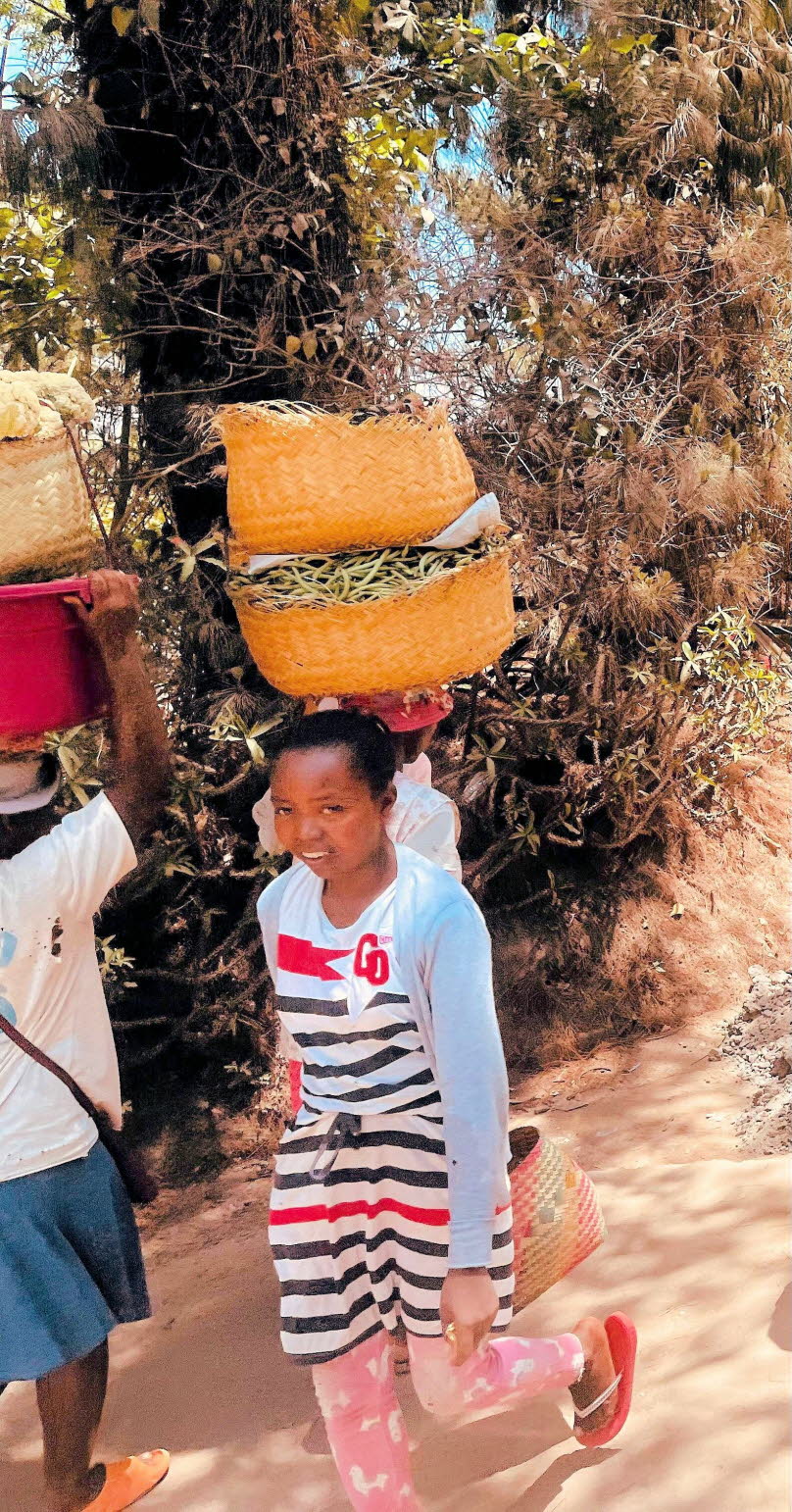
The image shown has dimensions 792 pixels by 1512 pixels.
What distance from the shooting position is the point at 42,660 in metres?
2.21

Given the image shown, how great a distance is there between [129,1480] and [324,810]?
1.70 meters

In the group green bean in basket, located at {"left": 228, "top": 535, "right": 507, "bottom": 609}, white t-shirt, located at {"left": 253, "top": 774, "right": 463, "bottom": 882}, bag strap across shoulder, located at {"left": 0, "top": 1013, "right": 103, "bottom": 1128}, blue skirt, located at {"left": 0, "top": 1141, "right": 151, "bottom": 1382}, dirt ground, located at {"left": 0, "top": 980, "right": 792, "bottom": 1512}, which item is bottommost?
dirt ground, located at {"left": 0, "top": 980, "right": 792, "bottom": 1512}

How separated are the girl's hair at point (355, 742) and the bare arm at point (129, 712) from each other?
327mm

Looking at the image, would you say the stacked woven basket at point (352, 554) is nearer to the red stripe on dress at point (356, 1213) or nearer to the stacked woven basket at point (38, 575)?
the stacked woven basket at point (38, 575)

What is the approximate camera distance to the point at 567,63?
480 cm

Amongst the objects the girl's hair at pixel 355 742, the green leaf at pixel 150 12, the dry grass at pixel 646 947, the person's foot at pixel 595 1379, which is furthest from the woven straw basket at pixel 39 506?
the dry grass at pixel 646 947

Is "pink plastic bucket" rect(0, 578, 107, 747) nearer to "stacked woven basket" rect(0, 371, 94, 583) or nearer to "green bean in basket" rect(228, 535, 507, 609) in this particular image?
"stacked woven basket" rect(0, 371, 94, 583)

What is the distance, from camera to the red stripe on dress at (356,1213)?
2.11 metres

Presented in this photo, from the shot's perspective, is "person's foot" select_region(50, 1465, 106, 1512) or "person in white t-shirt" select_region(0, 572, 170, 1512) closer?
"person in white t-shirt" select_region(0, 572, 170, 1512)

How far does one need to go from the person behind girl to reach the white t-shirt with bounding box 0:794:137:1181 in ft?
1.22

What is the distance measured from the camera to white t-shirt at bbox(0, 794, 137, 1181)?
2.27m

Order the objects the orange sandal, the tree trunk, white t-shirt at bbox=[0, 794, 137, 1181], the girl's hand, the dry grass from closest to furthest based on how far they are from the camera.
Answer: the girl's hand < white t-shirt at bbox=[0, 794, 137, 1181] < the orange sandal < the tree trunk < the dry grass

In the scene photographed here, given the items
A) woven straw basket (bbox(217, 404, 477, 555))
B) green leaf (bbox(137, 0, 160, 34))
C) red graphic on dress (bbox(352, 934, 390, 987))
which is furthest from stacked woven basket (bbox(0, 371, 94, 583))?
green leaf (bbox(137, 0, 160, 34))

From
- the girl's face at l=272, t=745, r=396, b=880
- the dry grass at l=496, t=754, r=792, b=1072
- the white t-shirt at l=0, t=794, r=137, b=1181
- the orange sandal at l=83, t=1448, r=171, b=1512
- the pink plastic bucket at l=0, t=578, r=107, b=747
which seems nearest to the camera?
the girl's face at l=272, t=745, r=396, b=880
